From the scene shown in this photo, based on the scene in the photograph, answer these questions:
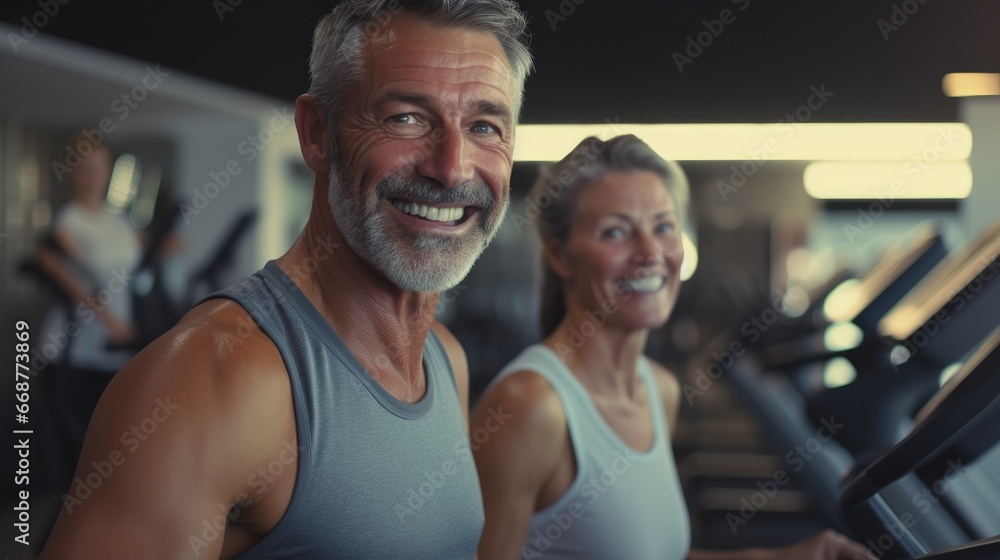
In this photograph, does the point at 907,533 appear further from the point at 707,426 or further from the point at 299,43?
the point at 707,426

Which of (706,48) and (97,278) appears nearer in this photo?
(706,48)

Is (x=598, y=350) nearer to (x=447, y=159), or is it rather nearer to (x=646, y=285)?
(x=646, y=285)

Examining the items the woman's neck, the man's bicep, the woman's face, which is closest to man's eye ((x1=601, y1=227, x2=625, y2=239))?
the woman's face

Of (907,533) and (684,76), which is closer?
(907,533)

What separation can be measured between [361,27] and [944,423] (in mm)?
851

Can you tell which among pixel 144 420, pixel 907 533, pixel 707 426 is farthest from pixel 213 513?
pixel 707 426

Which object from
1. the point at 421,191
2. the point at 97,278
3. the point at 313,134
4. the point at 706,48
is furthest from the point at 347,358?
the point at 97,278

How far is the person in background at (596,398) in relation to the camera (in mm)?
1482

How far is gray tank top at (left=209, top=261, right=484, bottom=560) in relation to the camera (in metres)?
0.94

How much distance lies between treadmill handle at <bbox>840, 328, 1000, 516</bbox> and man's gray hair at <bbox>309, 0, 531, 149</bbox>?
688 mm

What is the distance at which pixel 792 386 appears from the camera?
12.1 feet

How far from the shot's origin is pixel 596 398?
1640 mm

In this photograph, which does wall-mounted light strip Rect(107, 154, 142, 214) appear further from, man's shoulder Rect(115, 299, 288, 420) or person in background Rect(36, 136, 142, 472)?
man's shoulder Rect(115, 299, 288, 420)

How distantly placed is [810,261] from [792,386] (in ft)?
22.0
